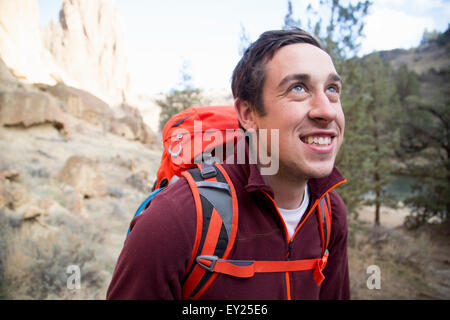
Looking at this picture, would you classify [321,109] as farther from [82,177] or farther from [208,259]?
[82,177]

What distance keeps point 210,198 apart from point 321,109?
0.60 m

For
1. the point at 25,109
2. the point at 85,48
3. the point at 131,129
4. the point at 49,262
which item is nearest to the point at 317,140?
the point at 49,262

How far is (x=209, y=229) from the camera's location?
1001mm

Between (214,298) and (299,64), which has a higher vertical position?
(299,64)

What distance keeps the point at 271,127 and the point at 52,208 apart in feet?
17.0

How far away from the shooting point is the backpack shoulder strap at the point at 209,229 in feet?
3.26

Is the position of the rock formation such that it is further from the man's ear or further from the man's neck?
the man's neck

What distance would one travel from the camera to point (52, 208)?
492 centimetres

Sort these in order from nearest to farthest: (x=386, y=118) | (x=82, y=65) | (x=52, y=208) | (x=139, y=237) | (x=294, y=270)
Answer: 1. (x=139, y=237)
2. (x=294, y=270)
3. (x=52, y=208)
4. (x=386, y=118)
5. (x=82, y=65)

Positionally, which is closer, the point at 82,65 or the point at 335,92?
the point at 335,92

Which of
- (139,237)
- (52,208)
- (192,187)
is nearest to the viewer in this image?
(139,237)

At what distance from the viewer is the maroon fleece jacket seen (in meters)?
0.93
